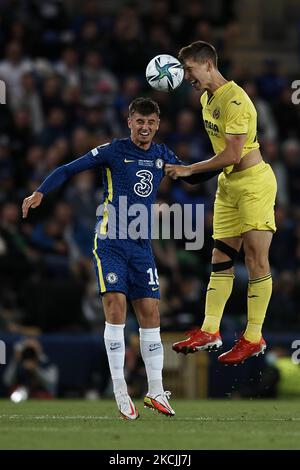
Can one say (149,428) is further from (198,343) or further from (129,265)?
(198,343)

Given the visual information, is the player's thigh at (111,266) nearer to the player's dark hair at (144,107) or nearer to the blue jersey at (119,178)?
the blue jersey at (119,178)

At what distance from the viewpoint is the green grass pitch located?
8922 mm

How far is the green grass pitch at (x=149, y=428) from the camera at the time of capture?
29.3ft

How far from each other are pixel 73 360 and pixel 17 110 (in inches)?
171

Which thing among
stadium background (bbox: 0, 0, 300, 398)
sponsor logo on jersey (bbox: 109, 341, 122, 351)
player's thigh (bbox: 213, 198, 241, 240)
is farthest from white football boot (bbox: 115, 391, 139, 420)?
stadium background (bbox: 0, 0, 300, 398)

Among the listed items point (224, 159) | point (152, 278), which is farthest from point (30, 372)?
point (224, 159)

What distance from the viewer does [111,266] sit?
10.6 meters

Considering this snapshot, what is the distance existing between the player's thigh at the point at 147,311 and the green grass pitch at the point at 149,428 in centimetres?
79

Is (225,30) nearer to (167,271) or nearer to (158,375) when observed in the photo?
(167,271)

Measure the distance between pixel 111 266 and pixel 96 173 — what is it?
310 inches

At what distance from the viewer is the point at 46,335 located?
Answer: 16.2m

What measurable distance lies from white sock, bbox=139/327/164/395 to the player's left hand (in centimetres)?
129

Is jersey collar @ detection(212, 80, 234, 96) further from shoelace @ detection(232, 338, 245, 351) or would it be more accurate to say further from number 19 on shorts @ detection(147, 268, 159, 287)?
shoelace @ detection(232, 338, 245, 351)
